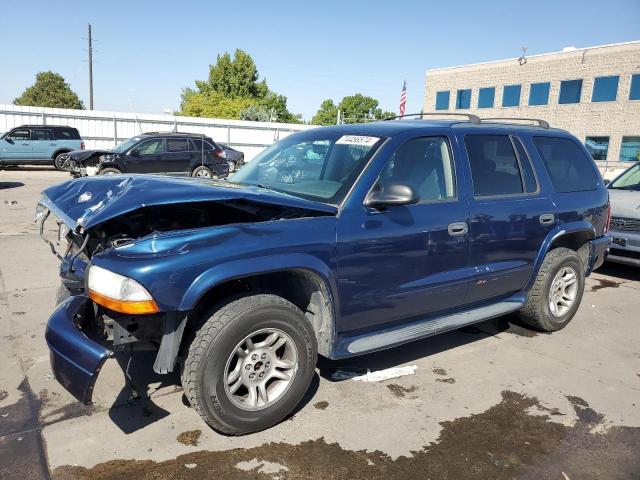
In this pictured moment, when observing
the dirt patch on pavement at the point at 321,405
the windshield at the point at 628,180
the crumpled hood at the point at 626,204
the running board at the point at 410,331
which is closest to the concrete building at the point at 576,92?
the windshield at the point at 628,180

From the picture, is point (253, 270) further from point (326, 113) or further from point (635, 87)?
point (326, 113)

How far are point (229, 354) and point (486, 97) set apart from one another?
40.2m

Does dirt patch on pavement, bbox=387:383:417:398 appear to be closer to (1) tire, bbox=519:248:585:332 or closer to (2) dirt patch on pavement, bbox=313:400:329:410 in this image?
(2) dirt patch on pavement, bbox=313:400:329:410

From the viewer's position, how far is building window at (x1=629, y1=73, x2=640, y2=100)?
1201 inches

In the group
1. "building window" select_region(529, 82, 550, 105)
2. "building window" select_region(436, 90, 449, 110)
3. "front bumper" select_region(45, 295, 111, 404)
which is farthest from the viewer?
"building window" select_region(436, 90, 449, 110)

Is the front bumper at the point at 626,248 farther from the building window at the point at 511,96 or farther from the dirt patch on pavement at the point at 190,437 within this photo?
the building window at the point at 511,96

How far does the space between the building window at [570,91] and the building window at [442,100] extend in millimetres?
9405

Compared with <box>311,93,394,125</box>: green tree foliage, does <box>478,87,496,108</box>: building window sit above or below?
below

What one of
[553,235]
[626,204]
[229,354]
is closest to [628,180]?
[626,204]

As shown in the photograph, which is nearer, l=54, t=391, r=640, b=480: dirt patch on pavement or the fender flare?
l=54, t=391, r=640, b=480: dirt patch on pavement

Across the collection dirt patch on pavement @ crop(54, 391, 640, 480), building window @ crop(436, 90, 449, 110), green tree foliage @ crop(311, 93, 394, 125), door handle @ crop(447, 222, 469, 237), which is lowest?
dirt patch on pavement @ crop(54, 391, 640, 480)

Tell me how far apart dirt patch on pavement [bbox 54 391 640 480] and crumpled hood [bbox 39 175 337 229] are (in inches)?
54.2

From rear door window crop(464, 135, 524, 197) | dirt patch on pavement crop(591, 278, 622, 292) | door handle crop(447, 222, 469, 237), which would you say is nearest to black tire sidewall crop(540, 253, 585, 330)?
rear door window crop(464, 135, 524, 197)

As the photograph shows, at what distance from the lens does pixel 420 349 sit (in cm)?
450
